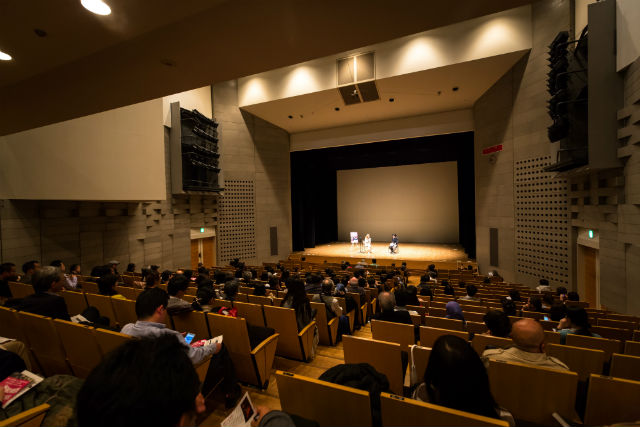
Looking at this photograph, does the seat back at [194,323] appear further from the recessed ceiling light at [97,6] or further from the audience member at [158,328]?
the recessed ceiling light at [97,6]

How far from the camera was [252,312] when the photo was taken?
3768 mm

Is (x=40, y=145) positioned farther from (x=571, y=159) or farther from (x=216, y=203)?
(x=571, y=159)

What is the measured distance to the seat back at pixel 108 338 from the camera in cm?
223

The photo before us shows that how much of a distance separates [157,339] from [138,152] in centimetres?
843

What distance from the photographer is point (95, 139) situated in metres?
6.94

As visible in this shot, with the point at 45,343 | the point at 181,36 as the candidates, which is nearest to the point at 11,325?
the point at 45,343

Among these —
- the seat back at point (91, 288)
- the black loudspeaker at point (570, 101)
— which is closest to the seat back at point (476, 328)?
the black loudspeaker at point (570, 101)

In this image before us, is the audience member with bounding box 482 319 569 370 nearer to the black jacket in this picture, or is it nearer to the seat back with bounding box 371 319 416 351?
the seat back with bounding box 371 319 416 351

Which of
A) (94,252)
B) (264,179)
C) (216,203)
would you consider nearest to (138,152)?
(94,252)

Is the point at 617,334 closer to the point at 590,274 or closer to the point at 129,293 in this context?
the point at 590,274

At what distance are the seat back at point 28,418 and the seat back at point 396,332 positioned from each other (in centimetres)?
281

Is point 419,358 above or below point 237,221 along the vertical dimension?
below

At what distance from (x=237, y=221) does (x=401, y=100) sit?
9132mm

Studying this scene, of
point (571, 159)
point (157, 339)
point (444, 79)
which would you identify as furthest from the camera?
point (444, 79)
